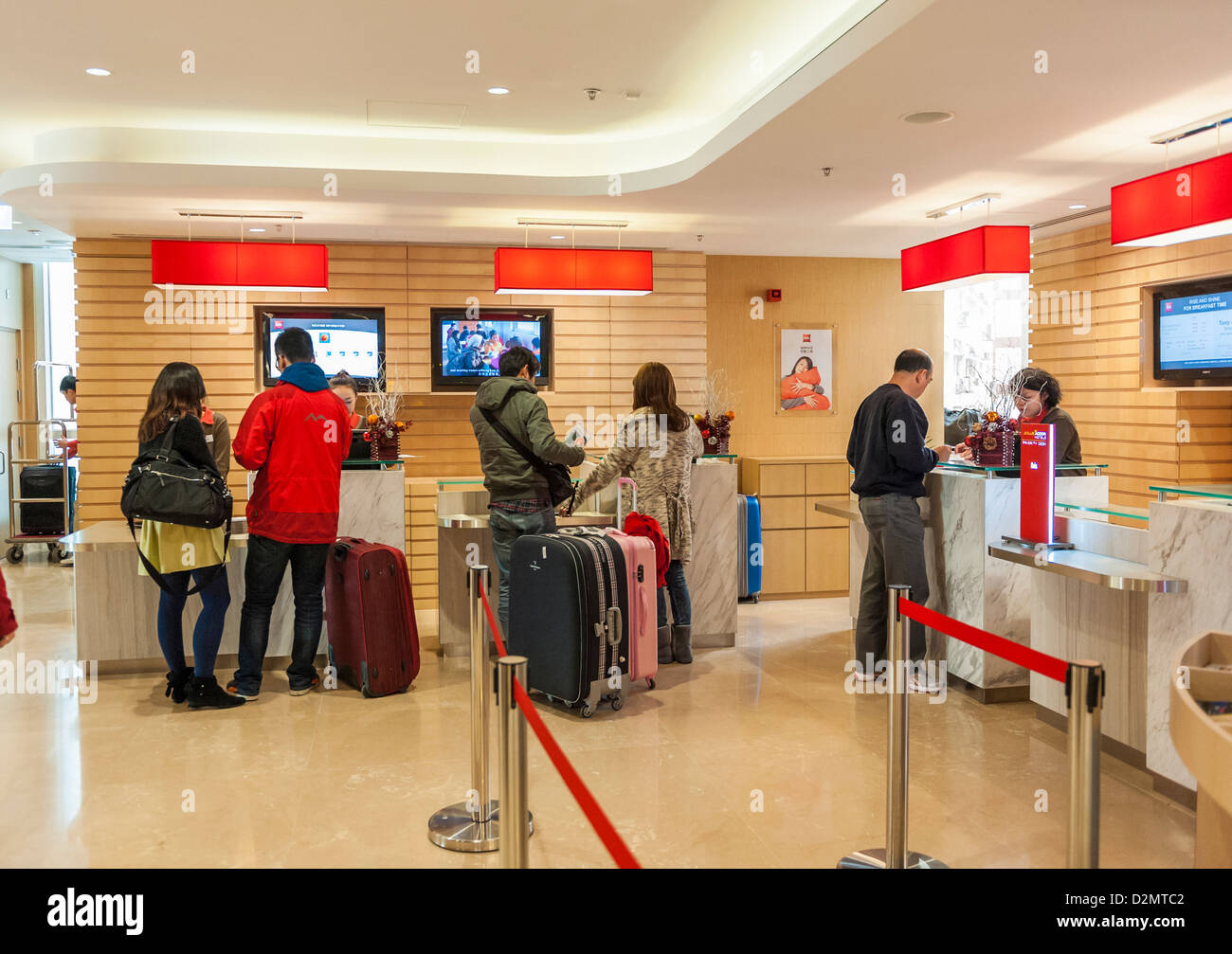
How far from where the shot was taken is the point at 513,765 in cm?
232

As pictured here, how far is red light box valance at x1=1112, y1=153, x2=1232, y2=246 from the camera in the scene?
419 centimetres

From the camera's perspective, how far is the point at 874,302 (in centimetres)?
929

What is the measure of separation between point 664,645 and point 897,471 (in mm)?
1705

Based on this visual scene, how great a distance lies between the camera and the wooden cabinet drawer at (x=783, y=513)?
26.5 feet

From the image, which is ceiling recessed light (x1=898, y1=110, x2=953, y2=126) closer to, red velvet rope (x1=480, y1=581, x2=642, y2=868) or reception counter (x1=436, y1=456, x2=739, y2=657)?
reception counter (x1=436, y1=456, x2=739, y2=657)

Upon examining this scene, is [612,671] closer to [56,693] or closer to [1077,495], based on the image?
[1077,495]

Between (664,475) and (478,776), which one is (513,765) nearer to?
(478,776)

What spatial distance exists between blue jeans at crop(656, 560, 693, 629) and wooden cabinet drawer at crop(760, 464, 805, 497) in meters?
2.26

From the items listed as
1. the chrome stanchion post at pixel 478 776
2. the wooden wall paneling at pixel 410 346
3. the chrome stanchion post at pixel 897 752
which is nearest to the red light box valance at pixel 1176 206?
the chrome stanchion post at pixel 897 752

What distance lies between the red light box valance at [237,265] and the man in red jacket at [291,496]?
5.11ft

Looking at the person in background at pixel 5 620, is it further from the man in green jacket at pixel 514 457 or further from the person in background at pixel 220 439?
the person in background at pixel 220 439
